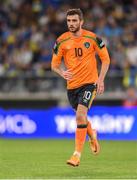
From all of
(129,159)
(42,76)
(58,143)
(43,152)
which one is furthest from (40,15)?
(129,159)

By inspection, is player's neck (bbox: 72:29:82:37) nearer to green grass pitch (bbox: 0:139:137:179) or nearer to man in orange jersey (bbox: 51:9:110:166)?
man in orange jersey (bbox: 51:9:110:166)

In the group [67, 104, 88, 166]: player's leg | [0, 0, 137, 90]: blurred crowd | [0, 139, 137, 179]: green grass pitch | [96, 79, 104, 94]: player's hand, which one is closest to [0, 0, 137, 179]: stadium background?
[0, 0, 137, 90]: blurred crowd

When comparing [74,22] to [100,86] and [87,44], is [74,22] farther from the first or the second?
[100,86]

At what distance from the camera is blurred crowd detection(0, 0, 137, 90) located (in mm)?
22766

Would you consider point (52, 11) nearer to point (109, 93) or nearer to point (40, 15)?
point (40, 15)

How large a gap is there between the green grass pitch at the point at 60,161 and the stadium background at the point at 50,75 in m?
0.79

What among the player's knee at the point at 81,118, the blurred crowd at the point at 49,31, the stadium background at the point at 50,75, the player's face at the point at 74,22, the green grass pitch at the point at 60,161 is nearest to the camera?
the green grass pitch at the point at 60,161

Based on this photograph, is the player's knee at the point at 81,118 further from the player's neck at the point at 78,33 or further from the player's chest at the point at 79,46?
the player's neck at the point at 78,33

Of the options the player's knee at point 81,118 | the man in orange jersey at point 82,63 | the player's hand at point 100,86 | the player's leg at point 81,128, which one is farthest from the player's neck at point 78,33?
the player's knee at point 81,118

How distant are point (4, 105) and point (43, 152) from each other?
10.5 metres

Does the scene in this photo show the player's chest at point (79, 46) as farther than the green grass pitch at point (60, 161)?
Yes

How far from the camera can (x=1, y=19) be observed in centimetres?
2453

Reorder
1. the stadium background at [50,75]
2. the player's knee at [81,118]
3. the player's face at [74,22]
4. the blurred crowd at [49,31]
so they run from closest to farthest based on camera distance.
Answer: the player's face at [74,22] < the player's knee at [81,118] < the stadium background at [50,75] < the blurred crowd at [49,31]

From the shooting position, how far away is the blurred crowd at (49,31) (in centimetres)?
2277
